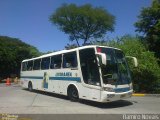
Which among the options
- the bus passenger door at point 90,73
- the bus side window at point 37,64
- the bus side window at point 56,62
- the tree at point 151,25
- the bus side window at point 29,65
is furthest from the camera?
the tree at point 151,25

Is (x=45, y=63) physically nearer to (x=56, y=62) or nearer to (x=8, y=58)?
(x=56, y=62)

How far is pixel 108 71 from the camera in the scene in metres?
13.5

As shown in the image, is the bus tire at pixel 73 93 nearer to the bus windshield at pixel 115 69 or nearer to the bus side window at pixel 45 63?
the bus windshield at pixel 115 69

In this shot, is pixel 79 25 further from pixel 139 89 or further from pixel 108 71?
pixel 108 71

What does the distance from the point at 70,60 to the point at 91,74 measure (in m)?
2.50

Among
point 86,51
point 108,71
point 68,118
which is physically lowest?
point 68,118

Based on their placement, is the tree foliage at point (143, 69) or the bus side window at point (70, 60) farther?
the tree foliage at point (143, 69)

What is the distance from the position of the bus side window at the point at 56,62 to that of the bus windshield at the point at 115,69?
4169mm

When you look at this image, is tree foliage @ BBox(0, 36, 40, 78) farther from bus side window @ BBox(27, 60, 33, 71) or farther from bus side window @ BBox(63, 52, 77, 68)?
bus side window @ BBox(63, 52, 77, 68)

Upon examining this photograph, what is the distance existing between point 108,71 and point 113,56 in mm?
1066

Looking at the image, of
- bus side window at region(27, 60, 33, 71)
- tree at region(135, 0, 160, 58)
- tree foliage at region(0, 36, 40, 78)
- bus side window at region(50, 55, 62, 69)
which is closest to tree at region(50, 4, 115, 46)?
tree foliage at region(0, 36, 40, 78)

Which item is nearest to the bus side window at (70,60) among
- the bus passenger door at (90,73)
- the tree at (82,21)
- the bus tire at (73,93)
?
the bus passenger door at (90,73)

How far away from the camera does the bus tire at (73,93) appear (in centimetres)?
1555

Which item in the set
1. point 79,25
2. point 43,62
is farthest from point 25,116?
point 79,25
